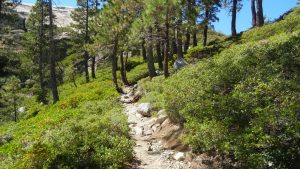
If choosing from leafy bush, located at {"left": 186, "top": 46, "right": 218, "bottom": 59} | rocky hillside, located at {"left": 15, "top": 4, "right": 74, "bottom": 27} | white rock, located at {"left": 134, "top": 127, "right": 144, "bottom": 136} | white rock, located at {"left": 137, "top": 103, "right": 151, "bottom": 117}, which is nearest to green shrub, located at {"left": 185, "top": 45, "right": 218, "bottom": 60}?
leafy bush, located at {"left": 186, "top": 46, "right": 218, "bottom": 59}

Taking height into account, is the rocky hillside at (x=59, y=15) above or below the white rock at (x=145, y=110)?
above

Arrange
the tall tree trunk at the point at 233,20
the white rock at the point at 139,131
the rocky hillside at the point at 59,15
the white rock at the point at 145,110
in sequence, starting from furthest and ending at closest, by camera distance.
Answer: the rocky hillside at the point at 59,15 → the tall tree trunk at the point at 233,20 → the white rock at the point at 145,110 → the white rock at the point at 139,131

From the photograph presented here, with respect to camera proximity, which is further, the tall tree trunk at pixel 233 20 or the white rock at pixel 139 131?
the tall tree trunk at pixel 233 20

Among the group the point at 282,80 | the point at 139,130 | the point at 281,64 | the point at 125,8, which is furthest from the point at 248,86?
the point at 125,8

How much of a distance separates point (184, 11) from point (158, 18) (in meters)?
1.96

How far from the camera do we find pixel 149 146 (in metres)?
12.2

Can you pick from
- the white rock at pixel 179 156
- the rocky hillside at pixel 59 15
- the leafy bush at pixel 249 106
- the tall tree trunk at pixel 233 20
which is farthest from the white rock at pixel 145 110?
the rocky hillside at pixel 59 15

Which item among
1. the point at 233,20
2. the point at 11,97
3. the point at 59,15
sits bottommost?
the point at 11,97

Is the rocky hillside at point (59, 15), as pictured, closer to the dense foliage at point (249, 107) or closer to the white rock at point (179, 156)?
the dense foliage at point (249, 107)

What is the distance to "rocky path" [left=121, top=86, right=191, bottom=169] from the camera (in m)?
10.7

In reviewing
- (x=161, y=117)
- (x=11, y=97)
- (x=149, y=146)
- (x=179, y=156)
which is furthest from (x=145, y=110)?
(x=11, y=97)

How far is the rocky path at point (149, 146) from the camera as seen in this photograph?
35.0 feet

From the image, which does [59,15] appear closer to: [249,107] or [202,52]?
[202,52]

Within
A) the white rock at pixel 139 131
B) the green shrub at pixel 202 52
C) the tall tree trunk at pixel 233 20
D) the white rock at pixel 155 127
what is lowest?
the white rock at pixel 139 131
